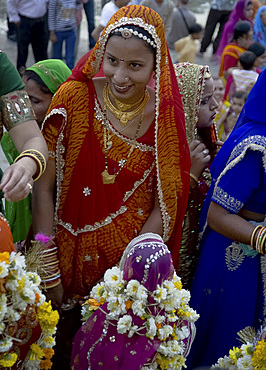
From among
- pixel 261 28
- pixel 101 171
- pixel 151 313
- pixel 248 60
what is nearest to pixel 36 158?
pixel 101 171

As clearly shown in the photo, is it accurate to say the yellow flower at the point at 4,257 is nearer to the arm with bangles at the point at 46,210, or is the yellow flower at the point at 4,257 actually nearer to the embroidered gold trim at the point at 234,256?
the arm with bangles at the point at 46,210

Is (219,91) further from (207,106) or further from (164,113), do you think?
(164,113)

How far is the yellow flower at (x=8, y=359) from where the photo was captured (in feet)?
5.71

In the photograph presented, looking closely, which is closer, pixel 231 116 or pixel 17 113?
pixel 17 113

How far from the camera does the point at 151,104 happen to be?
2.63 meters

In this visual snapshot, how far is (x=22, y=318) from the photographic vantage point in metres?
Answer: 1.83

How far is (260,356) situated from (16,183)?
1.04m

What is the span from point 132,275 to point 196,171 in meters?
1.20

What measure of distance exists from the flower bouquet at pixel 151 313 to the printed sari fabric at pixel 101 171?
0.59 m

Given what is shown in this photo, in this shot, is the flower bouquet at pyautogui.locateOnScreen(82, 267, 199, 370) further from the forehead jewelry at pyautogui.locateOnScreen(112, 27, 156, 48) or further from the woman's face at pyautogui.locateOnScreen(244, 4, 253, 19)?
the woman's face at pyautogui.locateOnScreen(244, 4, 253, 19)

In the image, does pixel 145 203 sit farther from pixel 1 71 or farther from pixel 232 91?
pixel 232 91

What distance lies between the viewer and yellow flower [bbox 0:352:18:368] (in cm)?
174

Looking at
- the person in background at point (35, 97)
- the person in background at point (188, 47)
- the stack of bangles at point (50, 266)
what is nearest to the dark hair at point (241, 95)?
the person in background at point (35, 97)

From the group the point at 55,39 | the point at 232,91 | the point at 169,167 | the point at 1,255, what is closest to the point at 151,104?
the point at 169,167
